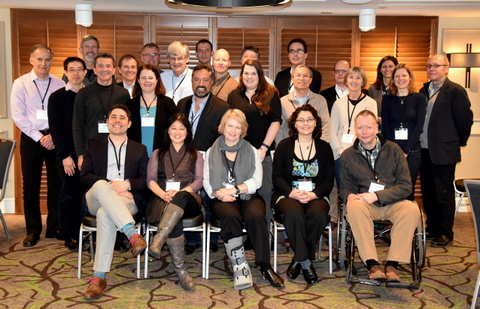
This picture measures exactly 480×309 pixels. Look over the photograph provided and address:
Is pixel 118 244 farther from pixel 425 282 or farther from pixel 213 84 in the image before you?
pixel 425 282

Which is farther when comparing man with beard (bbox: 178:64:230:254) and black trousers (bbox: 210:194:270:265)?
man with beard (bbox: 178:64:230:254)

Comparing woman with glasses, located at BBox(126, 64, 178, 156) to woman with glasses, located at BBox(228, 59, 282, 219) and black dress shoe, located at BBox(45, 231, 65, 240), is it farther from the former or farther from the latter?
black dress shoe, located at BBox(45, 231, 65, 240)

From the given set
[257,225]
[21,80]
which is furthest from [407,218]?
[21,80]

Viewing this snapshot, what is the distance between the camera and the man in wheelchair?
12.8ft

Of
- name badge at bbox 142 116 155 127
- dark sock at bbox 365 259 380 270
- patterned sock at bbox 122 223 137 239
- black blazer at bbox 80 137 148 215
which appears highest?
name badge at bbox 142 116 155 127

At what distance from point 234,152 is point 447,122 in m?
2.16

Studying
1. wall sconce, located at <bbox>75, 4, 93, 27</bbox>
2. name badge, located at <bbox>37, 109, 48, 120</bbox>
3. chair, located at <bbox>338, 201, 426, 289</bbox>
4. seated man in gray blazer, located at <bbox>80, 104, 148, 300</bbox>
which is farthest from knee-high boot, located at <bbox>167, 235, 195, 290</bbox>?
wall sconce, located at <bbox>75, 4, 93, 27</bbox>

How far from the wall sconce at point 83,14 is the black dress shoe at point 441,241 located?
417 centimetres

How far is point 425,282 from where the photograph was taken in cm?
407

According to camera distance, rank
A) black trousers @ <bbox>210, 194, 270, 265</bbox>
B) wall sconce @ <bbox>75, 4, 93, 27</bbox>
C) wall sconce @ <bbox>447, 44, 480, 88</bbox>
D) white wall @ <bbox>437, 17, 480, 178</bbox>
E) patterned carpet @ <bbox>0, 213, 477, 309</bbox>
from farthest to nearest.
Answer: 1. white wall @ <bbox>437, 17, 480, 178</bbox>
2. wall sconce @ <bbox>447, 44, 480, 88</bbox>
3. wall sconce @ <bbox>75, 4, 93, 27</bbox>
4. black trousers @ <bbox>210, 194, 270, 265</bbox>
5. patterned carpet @ <bbox>0, 213, 477, 309</bbox>

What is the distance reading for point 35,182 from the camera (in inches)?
201

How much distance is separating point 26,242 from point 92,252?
888mm

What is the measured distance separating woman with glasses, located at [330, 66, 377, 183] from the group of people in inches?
0.5

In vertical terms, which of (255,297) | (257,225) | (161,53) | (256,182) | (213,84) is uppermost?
(161,53)
